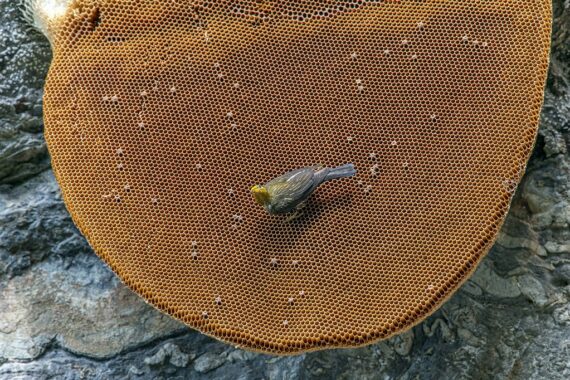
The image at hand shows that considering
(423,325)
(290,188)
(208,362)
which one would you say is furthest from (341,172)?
(208,362)

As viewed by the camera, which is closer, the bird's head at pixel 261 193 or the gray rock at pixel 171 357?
the bird's head at pixel 261 193

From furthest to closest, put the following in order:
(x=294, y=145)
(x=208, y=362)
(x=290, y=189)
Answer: (x=208, y=362) < (x=294, y=145) < (x=290, y=189)

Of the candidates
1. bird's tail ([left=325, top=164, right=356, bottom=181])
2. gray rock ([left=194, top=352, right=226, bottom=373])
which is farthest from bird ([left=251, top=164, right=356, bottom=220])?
gray rock ([left=194, top=352, right=226, bottom=373])

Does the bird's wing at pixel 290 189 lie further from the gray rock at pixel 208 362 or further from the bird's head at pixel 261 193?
the gray rock at pixel 208 362

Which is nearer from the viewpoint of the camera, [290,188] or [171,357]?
[290,188]

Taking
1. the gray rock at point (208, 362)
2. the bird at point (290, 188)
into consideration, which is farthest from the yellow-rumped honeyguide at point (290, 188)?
the gray rock at point (208, 362)

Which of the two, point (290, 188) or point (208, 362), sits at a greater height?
point (290, 188)

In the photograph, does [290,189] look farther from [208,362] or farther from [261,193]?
[208,362]
